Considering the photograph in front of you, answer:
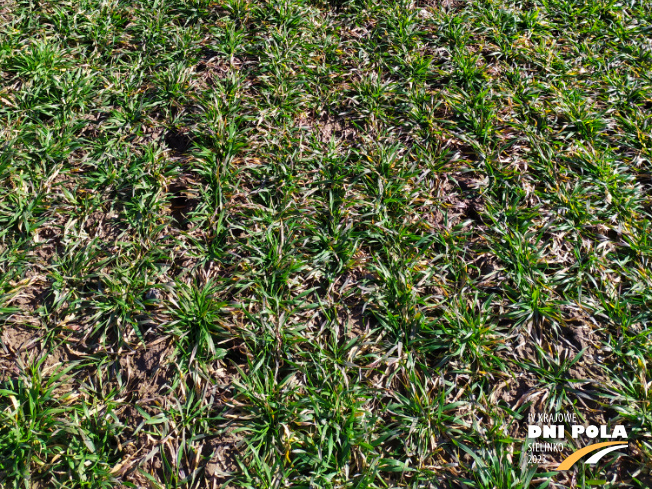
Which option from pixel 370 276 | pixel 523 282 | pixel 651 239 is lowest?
pixel 370 276

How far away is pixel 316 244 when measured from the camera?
2.53m

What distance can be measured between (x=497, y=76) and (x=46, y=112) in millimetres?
3207

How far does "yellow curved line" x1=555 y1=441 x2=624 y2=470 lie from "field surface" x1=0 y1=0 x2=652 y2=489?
0.03 m

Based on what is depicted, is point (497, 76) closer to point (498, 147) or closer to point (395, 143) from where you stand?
point (498, 147)

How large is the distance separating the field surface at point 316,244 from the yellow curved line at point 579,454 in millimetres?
33

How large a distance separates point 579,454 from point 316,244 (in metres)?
1.60

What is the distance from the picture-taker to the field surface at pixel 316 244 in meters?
1.91

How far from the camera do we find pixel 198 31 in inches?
134

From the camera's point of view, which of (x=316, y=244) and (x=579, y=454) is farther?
(x=316, y=244)

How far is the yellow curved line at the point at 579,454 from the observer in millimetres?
1887

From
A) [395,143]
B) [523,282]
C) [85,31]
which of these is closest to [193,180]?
[395,143]

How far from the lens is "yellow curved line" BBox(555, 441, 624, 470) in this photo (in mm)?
1887

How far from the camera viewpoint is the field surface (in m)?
1.91

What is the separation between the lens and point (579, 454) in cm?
191
